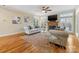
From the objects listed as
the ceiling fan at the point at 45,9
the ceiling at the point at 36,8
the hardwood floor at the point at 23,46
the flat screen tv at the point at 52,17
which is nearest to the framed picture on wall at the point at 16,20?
the ceiling at the point at 36,8

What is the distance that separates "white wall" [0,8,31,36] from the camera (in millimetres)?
2227

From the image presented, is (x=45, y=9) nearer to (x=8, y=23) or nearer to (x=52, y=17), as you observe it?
(x=52, y=17)

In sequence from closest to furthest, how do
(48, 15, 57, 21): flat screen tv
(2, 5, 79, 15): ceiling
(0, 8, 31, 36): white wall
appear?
(2, 5, 79, 15): ceiling
(0, 8, 31, 36): white wall
(48, 15, 57, 21): flat screen tv

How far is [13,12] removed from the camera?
228cm

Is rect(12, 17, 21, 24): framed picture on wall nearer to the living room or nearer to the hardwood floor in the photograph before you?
the living room

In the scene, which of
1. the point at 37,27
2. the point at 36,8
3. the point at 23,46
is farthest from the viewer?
the point at 37,27

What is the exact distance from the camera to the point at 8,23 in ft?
7.68

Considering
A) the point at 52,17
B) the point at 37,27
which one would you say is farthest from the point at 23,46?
the point at 52,17

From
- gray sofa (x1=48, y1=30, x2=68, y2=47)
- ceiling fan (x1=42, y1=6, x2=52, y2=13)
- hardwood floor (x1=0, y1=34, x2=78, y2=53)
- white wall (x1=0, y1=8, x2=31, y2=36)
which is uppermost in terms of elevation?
ceiling fan (x1=42, y1=6, x2=52, y2=13)

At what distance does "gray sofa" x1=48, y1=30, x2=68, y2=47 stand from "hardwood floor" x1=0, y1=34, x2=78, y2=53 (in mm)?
117

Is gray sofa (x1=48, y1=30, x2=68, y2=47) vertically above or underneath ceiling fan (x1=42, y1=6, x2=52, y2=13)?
underneath

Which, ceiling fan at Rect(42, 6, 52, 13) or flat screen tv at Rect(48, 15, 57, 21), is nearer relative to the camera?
ceiling fan at Rect(42, 6, 52, 13)

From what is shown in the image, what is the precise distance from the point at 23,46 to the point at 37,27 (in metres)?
0.60

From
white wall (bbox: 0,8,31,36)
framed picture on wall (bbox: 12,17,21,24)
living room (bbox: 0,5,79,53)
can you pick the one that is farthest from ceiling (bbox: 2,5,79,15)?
framed picture on wall (bbox: 12,17,21,24)
